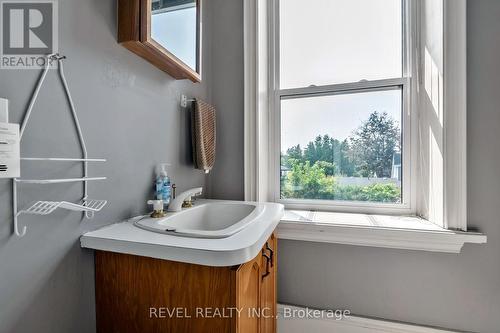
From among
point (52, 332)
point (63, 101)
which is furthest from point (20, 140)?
point (52, 332)

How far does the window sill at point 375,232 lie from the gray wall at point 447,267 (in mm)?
87

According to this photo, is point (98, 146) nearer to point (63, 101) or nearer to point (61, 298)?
point (63, 101)

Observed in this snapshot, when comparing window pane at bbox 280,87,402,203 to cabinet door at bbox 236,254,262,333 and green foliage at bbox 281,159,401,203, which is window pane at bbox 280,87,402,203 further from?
cabinet door at bbox 236,254,262,333

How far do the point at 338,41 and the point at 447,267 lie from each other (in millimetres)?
1326

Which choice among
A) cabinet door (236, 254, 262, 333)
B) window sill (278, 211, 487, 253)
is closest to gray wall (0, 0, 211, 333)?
cabinet door (236, 254, 262, 333)

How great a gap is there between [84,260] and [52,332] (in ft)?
0.57

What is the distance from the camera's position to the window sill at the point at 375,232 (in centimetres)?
102

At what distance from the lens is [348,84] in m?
1.38

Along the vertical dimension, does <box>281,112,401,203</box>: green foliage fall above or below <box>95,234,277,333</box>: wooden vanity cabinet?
above

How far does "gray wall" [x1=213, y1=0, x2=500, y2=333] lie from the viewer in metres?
1.02

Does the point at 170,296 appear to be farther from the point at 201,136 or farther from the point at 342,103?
the point at 342,103

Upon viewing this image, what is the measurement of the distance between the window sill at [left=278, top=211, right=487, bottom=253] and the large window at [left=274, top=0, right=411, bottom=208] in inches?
6.9

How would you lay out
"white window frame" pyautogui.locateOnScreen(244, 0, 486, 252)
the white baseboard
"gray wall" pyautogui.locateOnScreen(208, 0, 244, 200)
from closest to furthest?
"white window frame" pyautogui.locateOnScreen(244, 0, 486, 252) < the white baseboard < "gray wall" pyautogui.locateOnScreen(208, 0, 244, 200)

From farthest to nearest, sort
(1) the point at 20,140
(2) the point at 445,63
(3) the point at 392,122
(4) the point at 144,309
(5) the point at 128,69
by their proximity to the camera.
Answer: (3) the point at 392,122 → (2) the point at 445,63 → (5) the point at 128,69 → (4) the point at 144,309 → (1) the point at 20,140
